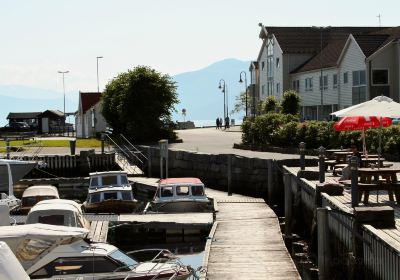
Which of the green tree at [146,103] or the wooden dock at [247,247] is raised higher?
the green tree at [146,103]

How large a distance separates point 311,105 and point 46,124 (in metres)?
40.3

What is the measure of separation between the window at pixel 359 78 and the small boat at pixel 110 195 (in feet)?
112

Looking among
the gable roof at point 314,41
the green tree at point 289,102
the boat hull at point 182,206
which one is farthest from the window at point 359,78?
the boat hull at point 182,206

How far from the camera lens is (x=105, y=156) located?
166ft

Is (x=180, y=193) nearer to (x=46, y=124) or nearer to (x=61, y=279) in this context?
(x=61, y=279)

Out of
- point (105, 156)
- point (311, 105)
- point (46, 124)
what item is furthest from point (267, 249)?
point (46, 124)

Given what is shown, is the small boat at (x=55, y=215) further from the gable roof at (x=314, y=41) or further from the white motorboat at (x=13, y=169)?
the gable roof at (x=314, y=41)

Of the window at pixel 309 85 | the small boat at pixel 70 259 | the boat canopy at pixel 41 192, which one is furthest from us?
the window at pixel 309 85

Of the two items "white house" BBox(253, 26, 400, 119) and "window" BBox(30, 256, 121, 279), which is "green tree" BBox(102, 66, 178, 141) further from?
"window" BBox(30, 256, 121, 279)

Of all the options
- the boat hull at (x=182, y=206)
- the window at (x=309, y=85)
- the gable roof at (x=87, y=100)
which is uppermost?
the window at (x=309, y=85)

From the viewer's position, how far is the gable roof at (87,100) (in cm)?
8900

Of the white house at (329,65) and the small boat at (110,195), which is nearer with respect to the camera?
the small boat at (110,195)

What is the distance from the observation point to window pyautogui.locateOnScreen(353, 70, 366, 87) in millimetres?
65519

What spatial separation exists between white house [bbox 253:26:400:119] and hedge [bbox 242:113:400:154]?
15612 millimetres
